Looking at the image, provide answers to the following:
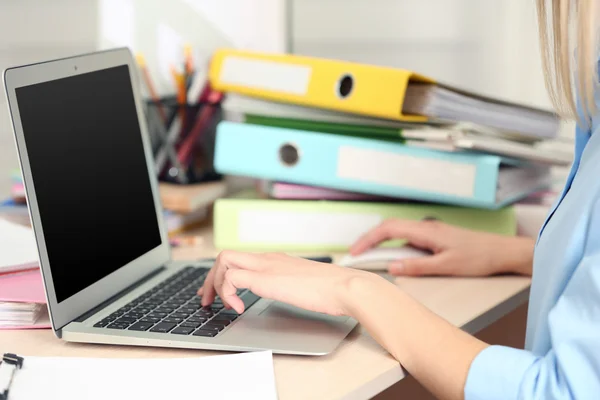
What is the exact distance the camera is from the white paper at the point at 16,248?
92 centimetres

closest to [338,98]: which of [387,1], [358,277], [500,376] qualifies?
[358,277]

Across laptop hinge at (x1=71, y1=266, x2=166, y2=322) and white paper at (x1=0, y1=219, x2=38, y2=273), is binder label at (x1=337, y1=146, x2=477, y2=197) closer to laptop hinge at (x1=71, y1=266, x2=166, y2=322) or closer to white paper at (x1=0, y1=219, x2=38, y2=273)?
laptop hinge at (x1=71, y1=266, x2=166, y2=322)

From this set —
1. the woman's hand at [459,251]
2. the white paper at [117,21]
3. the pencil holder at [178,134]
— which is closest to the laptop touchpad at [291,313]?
the woman's hand at [459,251]

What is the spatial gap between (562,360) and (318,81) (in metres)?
0.62

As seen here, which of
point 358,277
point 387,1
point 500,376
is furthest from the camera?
point 387,1

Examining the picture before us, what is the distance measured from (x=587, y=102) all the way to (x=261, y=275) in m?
0.35

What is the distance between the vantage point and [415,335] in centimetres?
73

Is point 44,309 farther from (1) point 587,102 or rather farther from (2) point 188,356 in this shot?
(1) point 587,102

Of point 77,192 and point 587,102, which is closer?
point 587,102

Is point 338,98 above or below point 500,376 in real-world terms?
above

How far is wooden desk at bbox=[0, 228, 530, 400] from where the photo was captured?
2.31 ft

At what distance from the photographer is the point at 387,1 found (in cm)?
181

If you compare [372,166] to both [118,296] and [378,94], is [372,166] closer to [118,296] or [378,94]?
[378,94]

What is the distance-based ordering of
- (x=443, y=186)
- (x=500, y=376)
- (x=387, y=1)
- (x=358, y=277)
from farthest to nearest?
1. (x=387, y=1)
2. (x=443, y=186)
3. (x=358, y=277)
4. (x=500, y=376)
